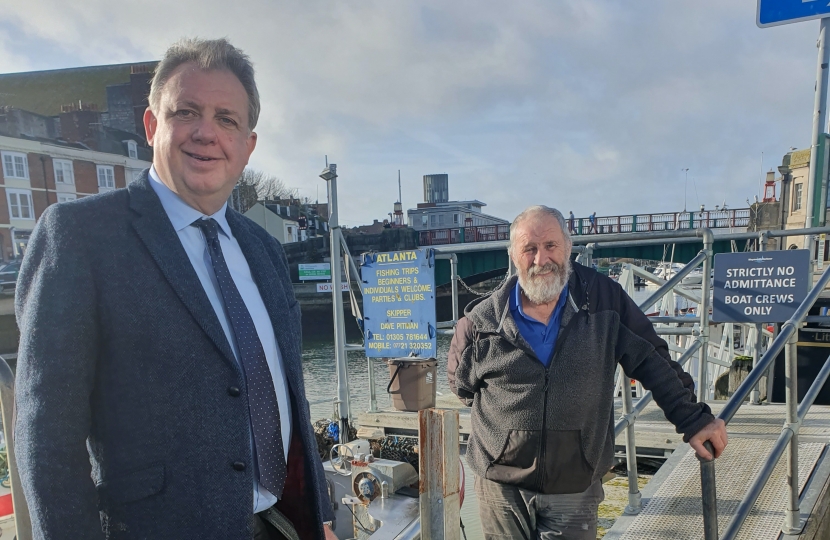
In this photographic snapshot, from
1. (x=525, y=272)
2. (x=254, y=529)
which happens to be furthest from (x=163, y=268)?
(x=525, y=272)

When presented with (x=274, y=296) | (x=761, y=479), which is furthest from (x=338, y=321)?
(x=274, y=296)

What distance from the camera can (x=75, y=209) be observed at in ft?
3.63

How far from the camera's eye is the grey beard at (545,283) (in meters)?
2.22

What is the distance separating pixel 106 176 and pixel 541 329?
4163 centimetres

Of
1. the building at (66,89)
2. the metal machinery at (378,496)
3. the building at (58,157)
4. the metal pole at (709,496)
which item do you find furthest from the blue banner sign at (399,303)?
the building at (66,89)

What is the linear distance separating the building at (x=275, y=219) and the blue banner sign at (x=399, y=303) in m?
40.0

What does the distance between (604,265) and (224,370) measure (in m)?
5.89

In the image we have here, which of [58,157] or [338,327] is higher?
[58,157]

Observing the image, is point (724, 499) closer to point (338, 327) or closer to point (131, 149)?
point (338, 327)

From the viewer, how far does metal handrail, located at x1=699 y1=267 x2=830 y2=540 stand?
1.77 metres

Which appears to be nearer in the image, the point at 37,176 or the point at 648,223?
the point at 648,223

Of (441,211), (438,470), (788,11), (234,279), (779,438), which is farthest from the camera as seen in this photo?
(441,211)

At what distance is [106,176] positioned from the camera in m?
37.2

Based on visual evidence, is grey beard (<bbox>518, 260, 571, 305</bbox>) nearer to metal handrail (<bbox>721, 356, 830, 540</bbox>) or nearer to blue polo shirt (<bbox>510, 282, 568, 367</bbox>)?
blue polo shirt (<bbox>510, 282, 568, 367</bbox>)
